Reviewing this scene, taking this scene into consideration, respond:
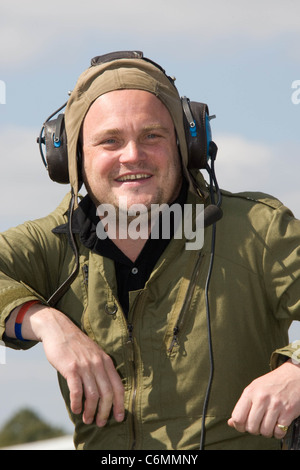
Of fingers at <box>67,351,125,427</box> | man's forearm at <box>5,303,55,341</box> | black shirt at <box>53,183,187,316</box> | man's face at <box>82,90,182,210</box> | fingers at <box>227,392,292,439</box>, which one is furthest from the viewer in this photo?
black shirt at <box>53,183,187,316</box>

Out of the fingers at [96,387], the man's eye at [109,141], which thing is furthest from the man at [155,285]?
the fingers at [96,387]

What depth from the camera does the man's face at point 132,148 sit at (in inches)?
140

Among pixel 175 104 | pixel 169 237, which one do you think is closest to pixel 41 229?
pixel 169 237

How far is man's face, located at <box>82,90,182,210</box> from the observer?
3.57 m

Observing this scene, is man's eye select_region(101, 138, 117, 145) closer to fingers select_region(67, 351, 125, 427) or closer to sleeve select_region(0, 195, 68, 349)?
sleeve select_region(0, 195, 68, 349)

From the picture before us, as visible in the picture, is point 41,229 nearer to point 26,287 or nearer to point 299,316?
point 26,287

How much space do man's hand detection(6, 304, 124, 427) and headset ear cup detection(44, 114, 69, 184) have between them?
83cm

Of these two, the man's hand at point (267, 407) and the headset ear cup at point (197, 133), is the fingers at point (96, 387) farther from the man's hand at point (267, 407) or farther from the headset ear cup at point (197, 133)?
the headset ear cup at point (197, 133)

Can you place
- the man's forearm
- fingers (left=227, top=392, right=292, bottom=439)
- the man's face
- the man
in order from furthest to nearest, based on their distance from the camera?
the man's face
the man
the man's forearm
fingers (left=227, top=392, right=292, bottom=439)

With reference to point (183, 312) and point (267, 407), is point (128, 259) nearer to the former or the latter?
point (183, 312)

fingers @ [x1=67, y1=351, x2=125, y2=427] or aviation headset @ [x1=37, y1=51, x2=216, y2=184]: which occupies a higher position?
aviation headset @ [x1=37, y1=51, x2=216, y2=184]

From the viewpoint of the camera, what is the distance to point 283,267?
3.42 meters

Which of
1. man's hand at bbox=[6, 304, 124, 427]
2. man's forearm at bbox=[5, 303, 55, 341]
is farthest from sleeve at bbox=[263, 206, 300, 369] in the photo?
man's forearm at bbox=[5, 303, 55, 341]
